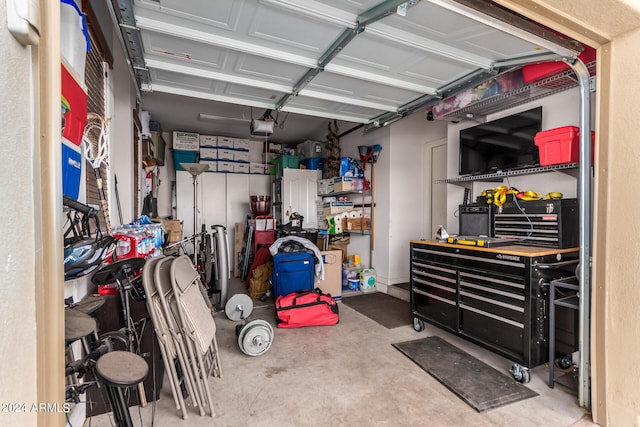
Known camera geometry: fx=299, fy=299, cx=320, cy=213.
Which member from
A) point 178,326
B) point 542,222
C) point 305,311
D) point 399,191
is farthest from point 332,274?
point 178,326

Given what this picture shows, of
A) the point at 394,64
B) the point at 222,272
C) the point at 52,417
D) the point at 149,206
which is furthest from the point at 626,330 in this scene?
the point at 149,206

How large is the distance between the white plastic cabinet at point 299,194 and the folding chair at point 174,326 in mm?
3749

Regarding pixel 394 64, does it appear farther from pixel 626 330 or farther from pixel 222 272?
pixel 222 272

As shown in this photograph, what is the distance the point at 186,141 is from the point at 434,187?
4.45 meters

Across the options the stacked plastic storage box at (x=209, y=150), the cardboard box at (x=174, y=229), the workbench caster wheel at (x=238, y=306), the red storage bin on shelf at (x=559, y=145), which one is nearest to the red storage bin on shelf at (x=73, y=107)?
the workbench caster wheel at (x=238, y=306)

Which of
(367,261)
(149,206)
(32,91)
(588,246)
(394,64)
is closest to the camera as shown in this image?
(32,91)

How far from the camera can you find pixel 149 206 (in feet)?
14.1

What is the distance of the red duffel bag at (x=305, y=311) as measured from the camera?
307cm

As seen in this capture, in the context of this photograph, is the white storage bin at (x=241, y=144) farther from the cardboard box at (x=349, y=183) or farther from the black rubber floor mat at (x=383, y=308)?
the black rubber floor mat at (x=383, y=308)

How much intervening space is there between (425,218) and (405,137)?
124 centimetres

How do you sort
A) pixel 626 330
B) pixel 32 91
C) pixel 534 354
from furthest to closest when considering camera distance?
pixel 534 354 → pixel 626 330 → pixel 32 91

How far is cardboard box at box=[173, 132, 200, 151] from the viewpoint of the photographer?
553 centimetres

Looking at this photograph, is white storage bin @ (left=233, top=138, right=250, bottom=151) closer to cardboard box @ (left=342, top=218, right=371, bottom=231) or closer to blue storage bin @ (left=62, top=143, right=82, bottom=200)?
cardboard box @ (left=342, top=218, right=371, bottom=231)

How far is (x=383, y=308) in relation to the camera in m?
3.73
